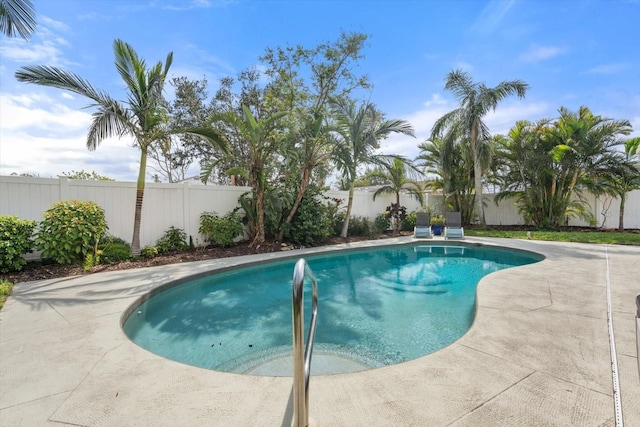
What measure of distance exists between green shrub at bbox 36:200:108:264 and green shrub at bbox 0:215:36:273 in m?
0.18

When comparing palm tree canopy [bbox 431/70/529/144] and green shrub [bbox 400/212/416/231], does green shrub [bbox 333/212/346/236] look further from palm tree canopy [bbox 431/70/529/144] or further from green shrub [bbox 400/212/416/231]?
palm tree canopy [bbox 431/70/529/144]

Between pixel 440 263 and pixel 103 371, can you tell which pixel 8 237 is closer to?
pixel 103 371

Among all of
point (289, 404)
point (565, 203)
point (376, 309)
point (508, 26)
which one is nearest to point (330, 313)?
point (376, 309)

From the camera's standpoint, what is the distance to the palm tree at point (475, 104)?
537 inches

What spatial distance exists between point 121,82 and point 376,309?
7.66 metres

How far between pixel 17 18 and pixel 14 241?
4.59 metres

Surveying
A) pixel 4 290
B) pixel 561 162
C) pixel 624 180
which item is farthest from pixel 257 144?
pixel 624 180

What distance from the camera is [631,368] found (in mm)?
2428

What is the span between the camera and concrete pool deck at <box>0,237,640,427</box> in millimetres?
1919

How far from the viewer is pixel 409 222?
14953 millimetres

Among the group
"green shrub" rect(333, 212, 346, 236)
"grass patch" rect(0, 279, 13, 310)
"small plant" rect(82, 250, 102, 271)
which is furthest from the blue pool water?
"green shrub" rect(333, 212, 346, 236)

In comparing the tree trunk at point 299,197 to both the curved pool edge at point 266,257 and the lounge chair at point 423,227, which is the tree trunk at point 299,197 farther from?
the lounge chair at point 423,227

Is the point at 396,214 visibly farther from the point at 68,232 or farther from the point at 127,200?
the point at 68,232

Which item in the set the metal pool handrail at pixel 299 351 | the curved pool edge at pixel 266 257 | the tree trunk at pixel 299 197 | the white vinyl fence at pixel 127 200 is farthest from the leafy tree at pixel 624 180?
the metal pool handrail at pixel 299 351
